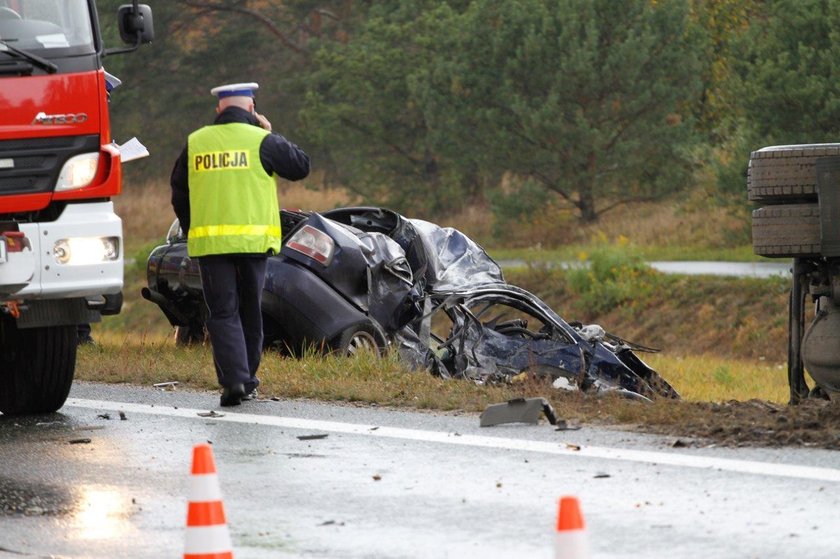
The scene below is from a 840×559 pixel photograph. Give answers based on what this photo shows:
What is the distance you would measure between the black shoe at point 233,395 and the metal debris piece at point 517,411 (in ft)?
5.45

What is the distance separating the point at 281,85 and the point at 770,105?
76.3ft

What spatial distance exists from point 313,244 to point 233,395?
2025 mm

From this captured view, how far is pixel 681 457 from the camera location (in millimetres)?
7371

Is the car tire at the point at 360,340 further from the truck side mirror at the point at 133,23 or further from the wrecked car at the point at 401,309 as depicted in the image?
the truck side mirror at the point at 133,23

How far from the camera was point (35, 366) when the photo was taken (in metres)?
9.39

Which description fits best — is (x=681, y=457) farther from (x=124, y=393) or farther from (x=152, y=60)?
(x=152, y=60)

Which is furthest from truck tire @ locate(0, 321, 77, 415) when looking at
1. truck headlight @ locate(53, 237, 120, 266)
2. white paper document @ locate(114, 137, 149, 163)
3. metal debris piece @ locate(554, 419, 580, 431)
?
metal debris piece @ locate(554, 419, 580, 431)

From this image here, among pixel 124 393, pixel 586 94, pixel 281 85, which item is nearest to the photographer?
pixel 124 393

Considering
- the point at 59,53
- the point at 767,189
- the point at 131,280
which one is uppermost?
the point at 59,53

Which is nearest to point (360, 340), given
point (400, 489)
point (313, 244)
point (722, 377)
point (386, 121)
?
point (313, 244)

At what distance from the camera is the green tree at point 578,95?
33.8 m

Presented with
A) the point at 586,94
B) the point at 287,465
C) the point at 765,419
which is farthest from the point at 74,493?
the point at 586,94

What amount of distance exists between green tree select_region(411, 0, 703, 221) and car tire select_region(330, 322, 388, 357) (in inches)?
902

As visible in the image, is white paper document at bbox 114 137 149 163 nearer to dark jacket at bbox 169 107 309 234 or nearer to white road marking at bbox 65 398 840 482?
dark jacket at bbox 169 107 309 234
